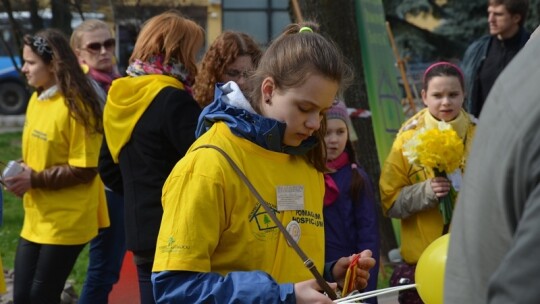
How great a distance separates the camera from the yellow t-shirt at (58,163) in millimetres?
6098

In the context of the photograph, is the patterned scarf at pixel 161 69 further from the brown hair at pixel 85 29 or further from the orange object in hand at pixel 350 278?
the brown hair at pixel 85 29

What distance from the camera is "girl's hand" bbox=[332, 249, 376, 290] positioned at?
10.5ft

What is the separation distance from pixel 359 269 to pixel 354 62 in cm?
566

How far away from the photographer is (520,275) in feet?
4.74

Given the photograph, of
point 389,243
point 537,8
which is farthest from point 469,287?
point 537,8

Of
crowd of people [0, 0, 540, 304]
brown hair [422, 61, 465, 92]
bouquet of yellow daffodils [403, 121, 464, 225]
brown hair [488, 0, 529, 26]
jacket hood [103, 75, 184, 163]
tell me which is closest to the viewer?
crowd of people [0, 0, 540, 304]

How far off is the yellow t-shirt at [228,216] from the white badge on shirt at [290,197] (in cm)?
1

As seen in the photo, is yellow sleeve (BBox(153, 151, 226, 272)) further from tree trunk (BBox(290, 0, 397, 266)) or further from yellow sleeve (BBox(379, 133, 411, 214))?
tree trunk (BBox(290, 0, 397, 266))

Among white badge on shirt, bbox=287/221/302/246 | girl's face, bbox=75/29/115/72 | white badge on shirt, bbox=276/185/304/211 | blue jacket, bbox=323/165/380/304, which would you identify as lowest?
blue jacket, bbox=323/165/380/304

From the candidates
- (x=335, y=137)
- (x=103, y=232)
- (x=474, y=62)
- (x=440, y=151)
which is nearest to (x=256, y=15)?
(x=474, y=62)

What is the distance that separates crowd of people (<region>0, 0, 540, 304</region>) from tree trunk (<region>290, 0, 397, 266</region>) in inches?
38.7

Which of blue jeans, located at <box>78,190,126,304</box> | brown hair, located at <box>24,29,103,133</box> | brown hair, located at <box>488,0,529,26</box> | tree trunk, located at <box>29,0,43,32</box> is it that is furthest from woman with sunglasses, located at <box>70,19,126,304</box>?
tree trunk, located at <box>29,0,43,32</box>

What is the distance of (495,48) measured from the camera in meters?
7.92

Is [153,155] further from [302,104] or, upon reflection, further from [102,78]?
[102,78]
